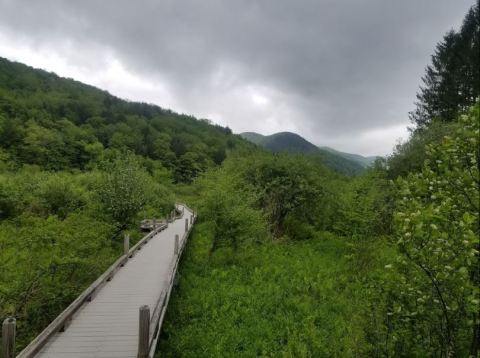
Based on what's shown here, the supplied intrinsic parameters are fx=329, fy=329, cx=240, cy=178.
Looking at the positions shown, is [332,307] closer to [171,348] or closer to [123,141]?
[171,348]

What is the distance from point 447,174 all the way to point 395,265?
156 centimetres

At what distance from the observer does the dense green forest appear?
181 inches

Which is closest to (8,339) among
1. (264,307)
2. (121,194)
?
(264,307)

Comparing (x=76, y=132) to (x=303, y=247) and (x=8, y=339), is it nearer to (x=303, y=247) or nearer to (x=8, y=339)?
(x=303, y=247)

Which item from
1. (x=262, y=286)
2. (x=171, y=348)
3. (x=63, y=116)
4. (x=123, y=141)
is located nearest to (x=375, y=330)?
(x=171, y=348)

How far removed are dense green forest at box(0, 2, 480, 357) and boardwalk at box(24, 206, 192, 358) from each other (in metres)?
1.34

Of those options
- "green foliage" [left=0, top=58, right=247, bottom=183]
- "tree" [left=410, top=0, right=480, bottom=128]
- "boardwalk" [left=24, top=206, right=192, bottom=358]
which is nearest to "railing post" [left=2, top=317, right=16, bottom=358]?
"boardwalk" [left=24, top=206, right=192, bottom=358]

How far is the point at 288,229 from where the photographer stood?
97.1 feet

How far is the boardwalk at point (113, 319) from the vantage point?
24.6 ft

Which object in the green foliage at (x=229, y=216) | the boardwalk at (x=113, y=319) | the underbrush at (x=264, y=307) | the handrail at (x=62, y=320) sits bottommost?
the underbrush at (x=264, y=307)

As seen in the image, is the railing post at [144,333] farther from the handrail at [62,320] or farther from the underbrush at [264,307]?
the underbrush at [264,307]

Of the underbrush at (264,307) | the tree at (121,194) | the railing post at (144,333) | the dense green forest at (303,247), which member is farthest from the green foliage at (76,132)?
the railing post at (144,333)

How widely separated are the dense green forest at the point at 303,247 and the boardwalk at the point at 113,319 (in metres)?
1.34

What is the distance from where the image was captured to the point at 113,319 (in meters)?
9.17
